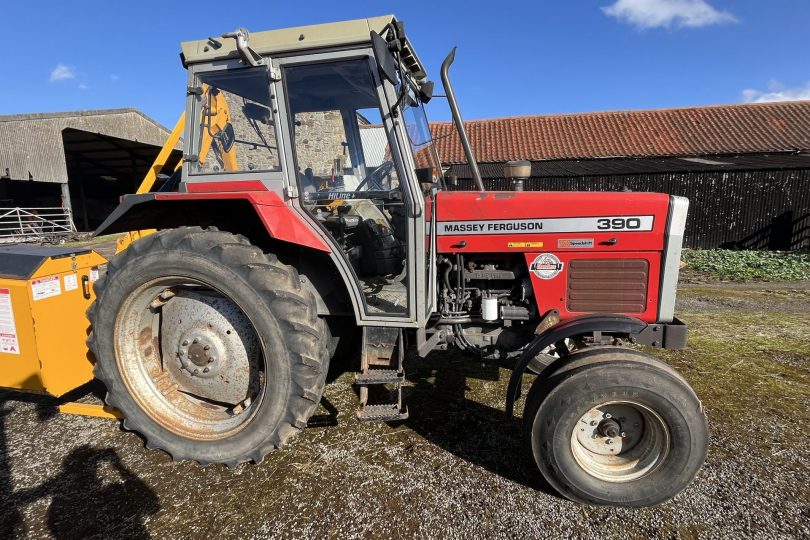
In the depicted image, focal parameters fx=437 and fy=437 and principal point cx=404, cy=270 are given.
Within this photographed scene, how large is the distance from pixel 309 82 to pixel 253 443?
2135 millimetres

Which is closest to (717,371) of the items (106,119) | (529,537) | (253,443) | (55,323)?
(529,537)

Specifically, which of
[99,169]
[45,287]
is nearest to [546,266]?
[45,287]

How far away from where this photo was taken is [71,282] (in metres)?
3.04

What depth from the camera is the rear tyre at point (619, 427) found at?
215cm

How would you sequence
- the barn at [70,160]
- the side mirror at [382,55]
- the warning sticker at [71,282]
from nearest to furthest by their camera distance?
the side mirror at [382,55], the warning sticker at [71,282], the barn at [70,160]

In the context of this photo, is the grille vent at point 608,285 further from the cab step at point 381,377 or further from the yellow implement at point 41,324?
the yellow implement at point 41,324

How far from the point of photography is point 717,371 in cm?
382

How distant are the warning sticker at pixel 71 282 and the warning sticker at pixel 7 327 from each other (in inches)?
12.0

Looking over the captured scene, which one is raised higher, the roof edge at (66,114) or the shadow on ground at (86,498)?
the roof edge at (66,114)

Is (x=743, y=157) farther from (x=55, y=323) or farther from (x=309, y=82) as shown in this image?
(x=55, y=323)

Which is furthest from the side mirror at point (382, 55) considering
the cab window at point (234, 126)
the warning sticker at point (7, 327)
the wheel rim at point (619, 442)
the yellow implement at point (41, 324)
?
the warning sticker at point (7, 327)

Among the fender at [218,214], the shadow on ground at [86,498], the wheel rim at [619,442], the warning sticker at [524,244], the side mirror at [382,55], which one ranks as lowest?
the shadow on ground at [86,498]

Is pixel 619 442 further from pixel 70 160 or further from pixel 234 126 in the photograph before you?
pixel 70 160

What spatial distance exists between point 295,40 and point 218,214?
1.18 m
